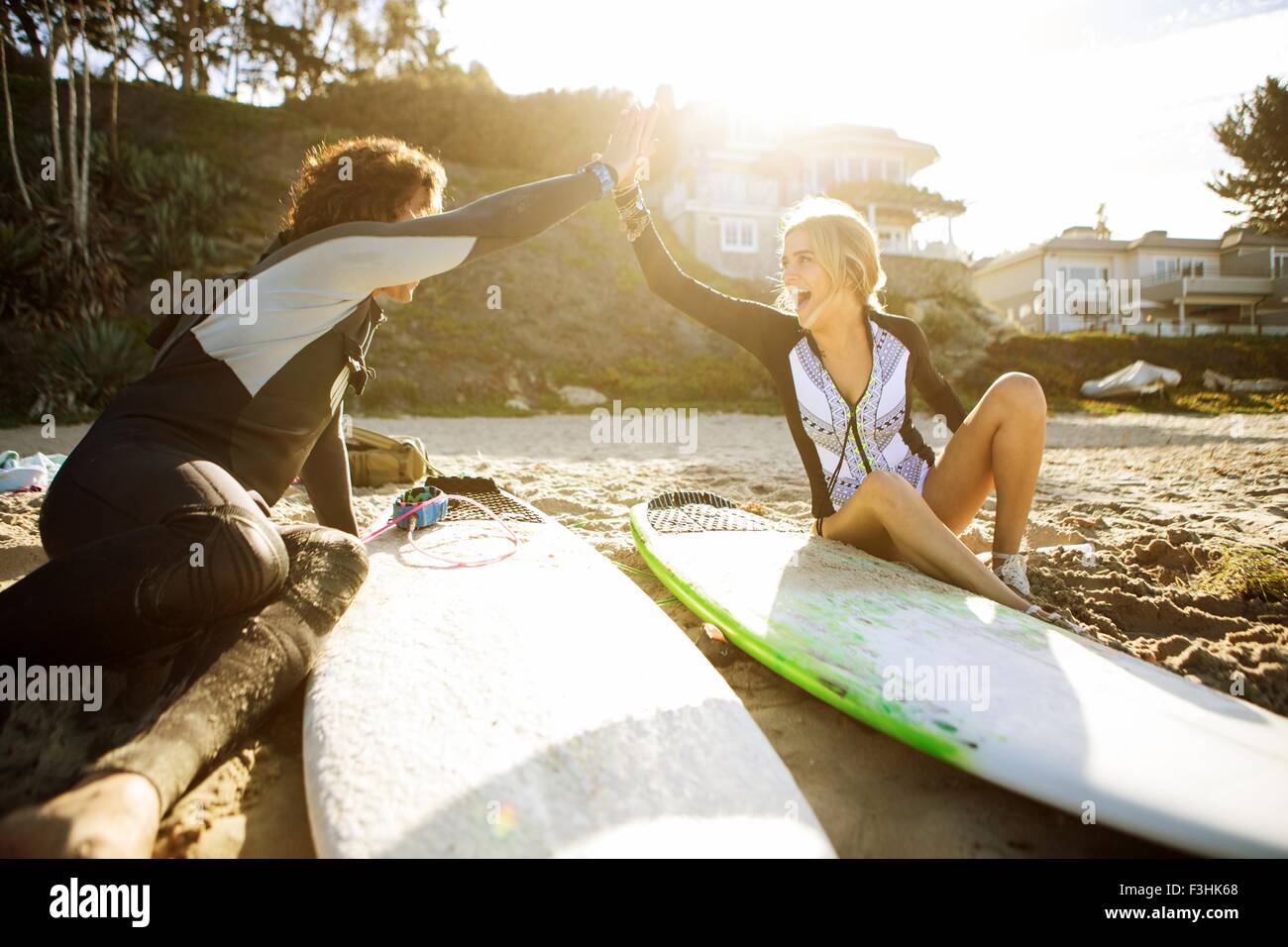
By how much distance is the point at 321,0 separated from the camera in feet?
66.8

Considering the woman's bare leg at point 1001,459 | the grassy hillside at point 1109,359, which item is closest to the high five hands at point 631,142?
the woman's bare leg at point 1001,459

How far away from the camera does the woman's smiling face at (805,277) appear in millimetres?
2656

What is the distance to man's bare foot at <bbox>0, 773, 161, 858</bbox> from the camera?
1.00 m

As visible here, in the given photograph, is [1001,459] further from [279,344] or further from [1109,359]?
[1109,359]

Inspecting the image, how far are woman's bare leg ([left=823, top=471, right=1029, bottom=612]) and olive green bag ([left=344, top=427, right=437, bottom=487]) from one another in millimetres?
3283

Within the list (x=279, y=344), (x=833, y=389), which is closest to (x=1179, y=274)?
(x=833, y=389)

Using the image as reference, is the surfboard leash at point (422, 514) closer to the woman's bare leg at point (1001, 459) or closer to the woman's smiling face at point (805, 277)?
the woman's smiling face at point (805, 277)

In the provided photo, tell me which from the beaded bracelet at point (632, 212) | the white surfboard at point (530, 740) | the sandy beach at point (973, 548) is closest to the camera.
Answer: the white surfboard at point (530, 740)

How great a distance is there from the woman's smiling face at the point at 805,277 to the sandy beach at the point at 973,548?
47.3 inches

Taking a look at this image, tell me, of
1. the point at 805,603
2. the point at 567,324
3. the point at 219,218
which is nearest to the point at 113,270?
the point at 219,218

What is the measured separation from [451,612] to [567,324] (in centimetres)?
1233

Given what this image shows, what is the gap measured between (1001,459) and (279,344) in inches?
90.0

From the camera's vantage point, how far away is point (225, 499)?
165cm
